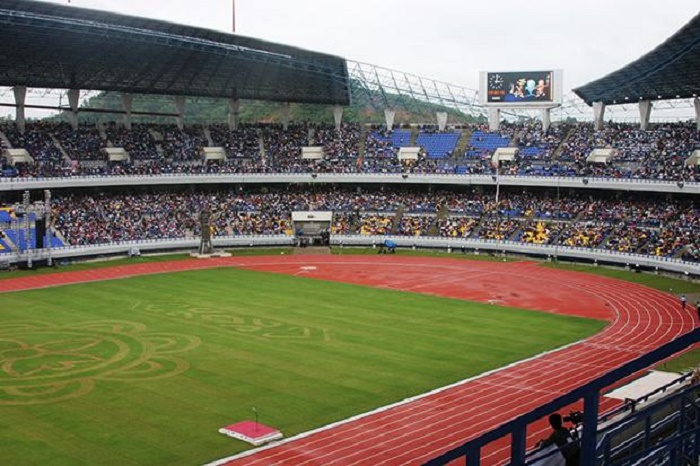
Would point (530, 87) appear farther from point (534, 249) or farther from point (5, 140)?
point (5, 140)

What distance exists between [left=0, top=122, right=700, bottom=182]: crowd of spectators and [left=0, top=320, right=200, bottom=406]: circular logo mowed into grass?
3618 cm

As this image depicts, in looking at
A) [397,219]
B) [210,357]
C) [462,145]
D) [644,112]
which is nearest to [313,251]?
[397,219]

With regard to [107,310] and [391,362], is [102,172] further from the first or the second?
[391,362]

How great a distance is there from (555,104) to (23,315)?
205ft

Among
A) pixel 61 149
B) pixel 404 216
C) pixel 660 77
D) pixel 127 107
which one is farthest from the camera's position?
pixel 127 107

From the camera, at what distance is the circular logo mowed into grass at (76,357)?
99.9 feet

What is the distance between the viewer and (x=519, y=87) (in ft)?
285

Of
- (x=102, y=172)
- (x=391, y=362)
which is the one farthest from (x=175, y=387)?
(x=102, y=172)

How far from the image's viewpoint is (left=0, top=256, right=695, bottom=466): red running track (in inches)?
972

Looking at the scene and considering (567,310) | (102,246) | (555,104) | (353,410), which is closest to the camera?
(353,410)

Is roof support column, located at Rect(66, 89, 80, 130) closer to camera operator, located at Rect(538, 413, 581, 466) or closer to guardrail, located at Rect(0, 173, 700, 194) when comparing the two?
guardrail, located at Rect(0, 173, 700, 194)

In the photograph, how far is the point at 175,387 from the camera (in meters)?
30.7

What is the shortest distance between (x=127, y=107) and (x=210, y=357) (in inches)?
2271

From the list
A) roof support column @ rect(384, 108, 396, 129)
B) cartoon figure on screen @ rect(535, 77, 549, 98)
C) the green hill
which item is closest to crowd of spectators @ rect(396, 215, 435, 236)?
roof support column @ rect(384, 108, 396, 129)
